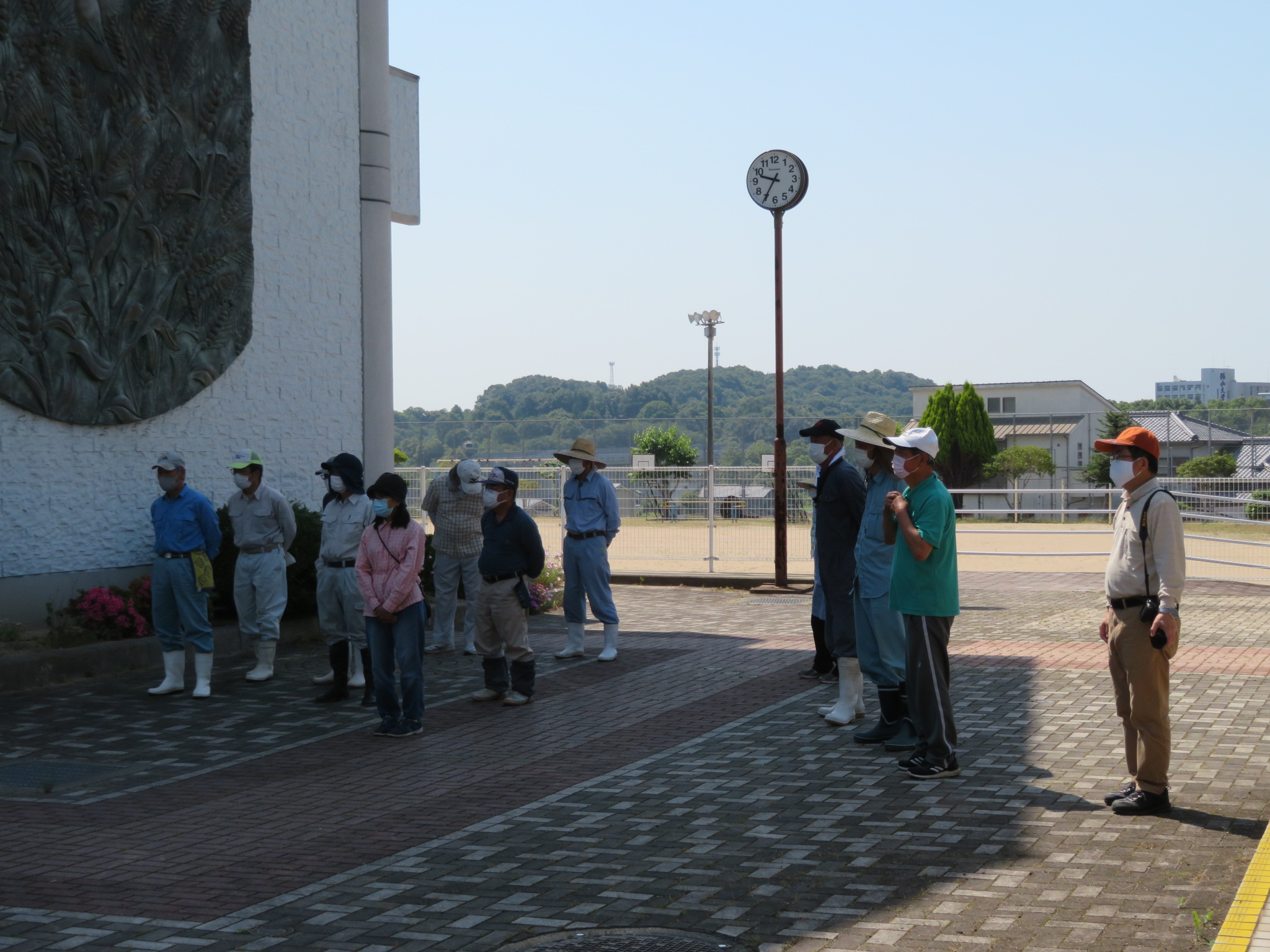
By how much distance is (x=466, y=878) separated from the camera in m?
5.63

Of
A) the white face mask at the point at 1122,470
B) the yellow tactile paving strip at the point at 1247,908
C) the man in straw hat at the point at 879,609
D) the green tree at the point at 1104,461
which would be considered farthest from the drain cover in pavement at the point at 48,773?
the green tree at the point at 1104,461

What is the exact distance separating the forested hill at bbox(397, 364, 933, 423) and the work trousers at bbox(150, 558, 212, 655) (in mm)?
84371

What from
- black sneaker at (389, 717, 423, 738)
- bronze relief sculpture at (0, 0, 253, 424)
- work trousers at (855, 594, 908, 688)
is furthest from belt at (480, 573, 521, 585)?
bronze relief sculpture at (0, 0, 253, 424)

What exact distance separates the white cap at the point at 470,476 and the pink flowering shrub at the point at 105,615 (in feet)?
10.5

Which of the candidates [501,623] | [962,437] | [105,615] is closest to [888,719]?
[501,623]

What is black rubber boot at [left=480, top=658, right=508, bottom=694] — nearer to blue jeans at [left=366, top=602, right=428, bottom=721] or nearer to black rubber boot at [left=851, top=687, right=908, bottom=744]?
blue jeans at [left=366, top=602, right=428, bottom=721]

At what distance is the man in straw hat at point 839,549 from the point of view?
8.70m

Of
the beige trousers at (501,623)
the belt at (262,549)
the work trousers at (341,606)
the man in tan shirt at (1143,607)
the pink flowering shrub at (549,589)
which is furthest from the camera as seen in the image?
the pink flowering shrub at (549,589)

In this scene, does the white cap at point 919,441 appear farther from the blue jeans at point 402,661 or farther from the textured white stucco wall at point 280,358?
the textured white stucco wall at point 280,358

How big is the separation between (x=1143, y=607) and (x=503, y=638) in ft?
16.0

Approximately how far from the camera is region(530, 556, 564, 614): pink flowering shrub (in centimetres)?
1606

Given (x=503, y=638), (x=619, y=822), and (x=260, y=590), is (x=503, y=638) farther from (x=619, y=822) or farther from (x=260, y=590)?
(x=619, y=822)

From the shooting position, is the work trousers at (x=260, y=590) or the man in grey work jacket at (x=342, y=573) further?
the work trousers at (x=260, y=590)

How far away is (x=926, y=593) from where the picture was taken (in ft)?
23.5
